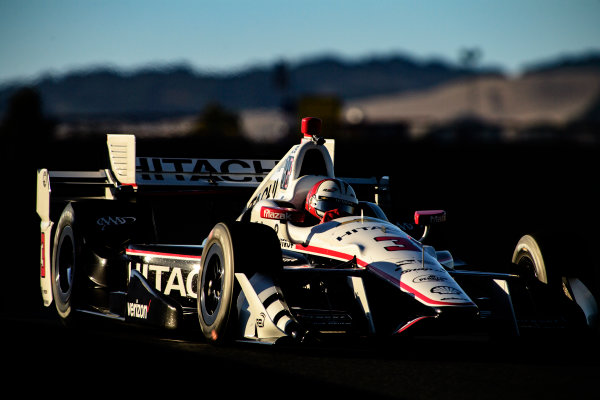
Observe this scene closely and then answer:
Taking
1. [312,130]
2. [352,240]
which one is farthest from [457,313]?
[312,130]

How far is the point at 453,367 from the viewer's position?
263 inches

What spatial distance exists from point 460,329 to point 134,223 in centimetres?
432

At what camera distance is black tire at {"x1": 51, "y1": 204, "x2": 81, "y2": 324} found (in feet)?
31.8

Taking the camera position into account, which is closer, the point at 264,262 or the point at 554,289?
the point at 264,262

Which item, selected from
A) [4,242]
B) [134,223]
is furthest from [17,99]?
[134,223]

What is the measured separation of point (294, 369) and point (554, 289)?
9.54 feet

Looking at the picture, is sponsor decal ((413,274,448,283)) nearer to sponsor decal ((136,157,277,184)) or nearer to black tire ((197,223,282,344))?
black tire ((197,223,282,344))

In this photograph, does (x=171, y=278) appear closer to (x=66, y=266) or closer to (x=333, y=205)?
(x=333, y=205)

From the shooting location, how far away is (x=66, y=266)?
400 inches

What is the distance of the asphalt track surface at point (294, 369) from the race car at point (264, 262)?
0.76 ft

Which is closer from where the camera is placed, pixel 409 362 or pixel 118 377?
pixel 118 377

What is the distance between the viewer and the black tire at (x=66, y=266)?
9688 millimetres

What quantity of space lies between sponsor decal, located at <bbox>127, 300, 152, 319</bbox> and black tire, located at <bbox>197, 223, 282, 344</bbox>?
0.83 metres

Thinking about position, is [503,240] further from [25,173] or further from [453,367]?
[453,367]
